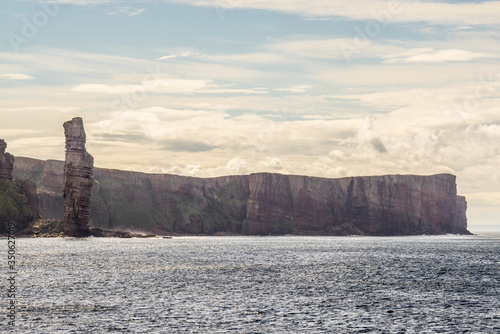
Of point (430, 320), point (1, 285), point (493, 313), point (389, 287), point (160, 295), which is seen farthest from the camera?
point (389, 287)

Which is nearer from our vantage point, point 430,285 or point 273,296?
point 273,296

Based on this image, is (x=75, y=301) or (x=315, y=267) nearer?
(x=75, y=301)

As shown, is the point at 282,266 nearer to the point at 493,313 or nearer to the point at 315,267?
the point at 315,267

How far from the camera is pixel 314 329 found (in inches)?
1720

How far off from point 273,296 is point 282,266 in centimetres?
4277

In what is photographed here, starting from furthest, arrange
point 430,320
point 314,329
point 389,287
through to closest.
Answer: point 389,287
point 430,320
point 314,329

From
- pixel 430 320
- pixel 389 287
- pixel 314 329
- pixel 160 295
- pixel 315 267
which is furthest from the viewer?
pixel 315 267

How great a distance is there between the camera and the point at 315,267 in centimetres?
10388

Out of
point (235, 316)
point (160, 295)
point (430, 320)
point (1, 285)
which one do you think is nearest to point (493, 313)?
point (430, 320)

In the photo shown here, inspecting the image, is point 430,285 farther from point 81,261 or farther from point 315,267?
point 81,261

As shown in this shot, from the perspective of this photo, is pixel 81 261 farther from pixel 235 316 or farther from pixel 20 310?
pixel 235 316

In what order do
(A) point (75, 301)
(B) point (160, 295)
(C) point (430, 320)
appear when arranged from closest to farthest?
(C) point (430, 320), (A) point (75, 301), (B) point (160, 295)

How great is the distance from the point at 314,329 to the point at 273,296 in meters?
19.1

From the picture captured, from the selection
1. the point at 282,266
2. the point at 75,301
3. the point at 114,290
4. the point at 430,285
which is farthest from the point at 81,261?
the point at 430,285
